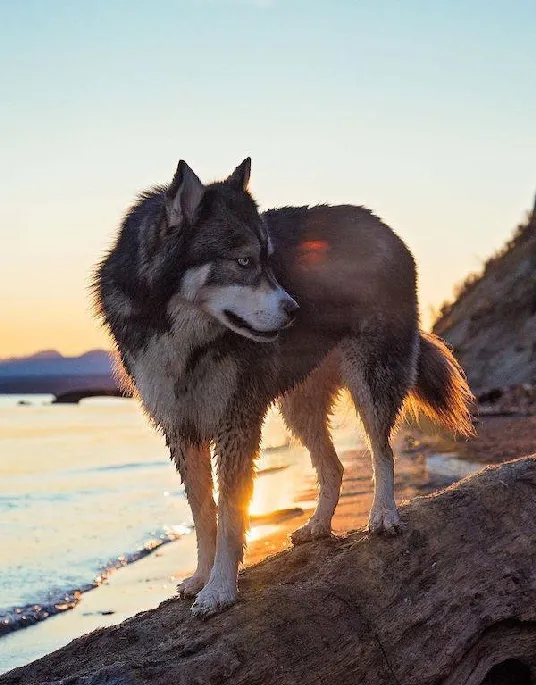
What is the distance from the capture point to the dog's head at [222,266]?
5.09 meters

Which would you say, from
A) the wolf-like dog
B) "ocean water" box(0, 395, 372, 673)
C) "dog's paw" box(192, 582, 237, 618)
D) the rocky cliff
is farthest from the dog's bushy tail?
the rocky cliff

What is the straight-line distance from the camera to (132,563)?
10266 mm

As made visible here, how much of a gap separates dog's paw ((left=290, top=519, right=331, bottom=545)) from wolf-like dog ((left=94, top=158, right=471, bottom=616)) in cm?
1

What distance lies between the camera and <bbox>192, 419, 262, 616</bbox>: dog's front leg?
5.38 meters

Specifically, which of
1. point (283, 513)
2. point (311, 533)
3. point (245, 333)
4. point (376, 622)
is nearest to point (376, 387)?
point (311, 533)

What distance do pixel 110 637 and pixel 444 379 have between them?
2979mm

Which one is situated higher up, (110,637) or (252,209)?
(252,209)

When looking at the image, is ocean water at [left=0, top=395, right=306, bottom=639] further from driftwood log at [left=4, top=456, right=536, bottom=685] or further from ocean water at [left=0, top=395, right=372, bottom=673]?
driftwood log at [left=4, top=456, right=536, bottom=685]

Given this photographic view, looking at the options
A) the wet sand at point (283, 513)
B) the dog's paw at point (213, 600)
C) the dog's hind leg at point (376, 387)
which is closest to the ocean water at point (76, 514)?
the wet sand at point (283, 513)

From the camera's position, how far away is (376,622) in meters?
4.87

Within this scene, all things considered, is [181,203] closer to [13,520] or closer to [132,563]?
[132,563]

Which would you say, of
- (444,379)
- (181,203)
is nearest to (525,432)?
(444,379)

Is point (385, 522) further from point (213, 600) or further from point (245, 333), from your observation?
point (245, 333)

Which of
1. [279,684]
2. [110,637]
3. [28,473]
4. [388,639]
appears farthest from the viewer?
[28,473]
